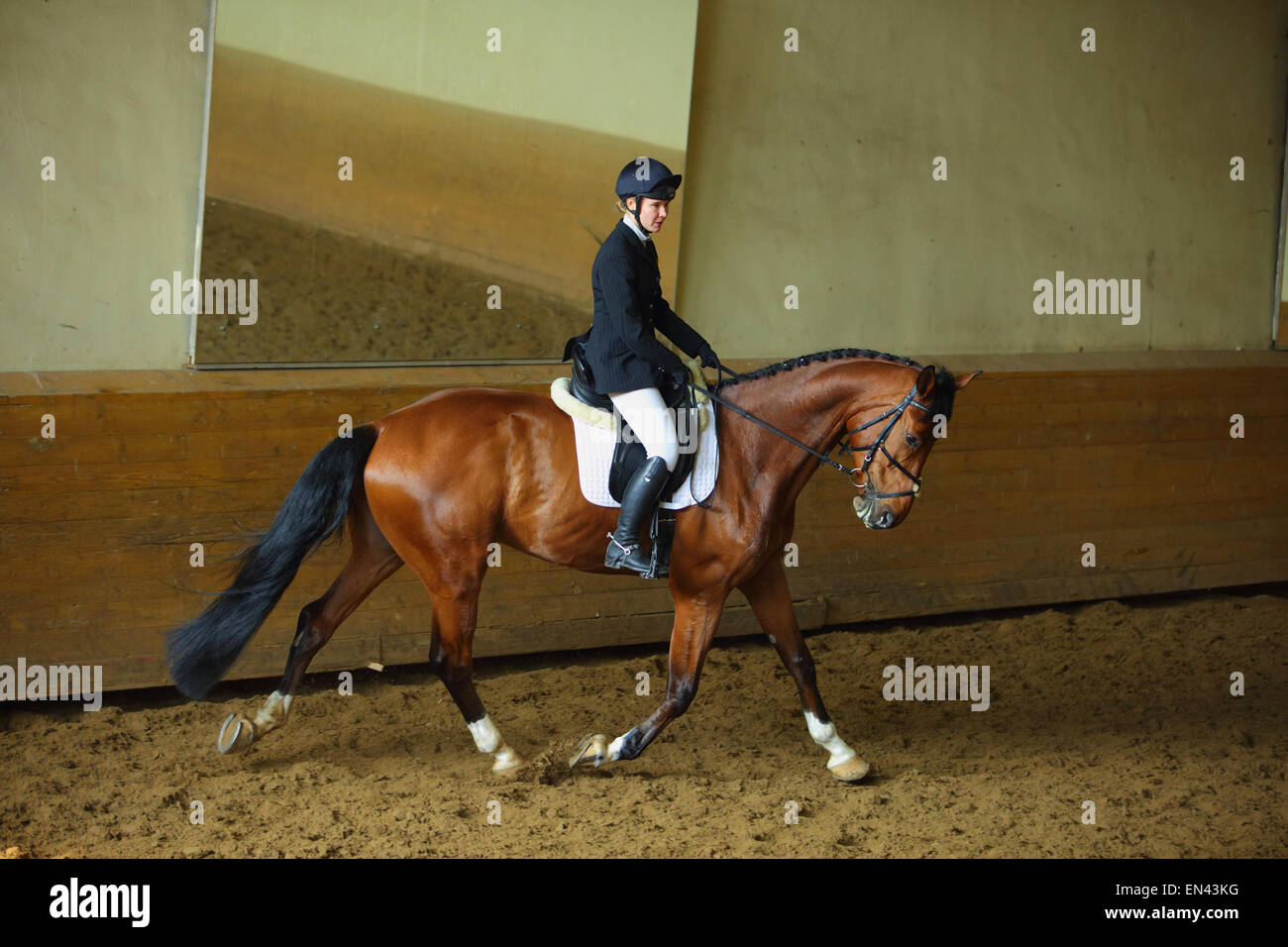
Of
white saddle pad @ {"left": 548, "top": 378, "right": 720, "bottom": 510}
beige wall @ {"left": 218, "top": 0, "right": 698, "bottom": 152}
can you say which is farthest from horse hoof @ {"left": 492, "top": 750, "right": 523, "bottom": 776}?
beige wall @ {"left": 218, "top": 0, "right": 698, "bottom": 152}

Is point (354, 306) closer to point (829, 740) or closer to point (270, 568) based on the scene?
point (270, 568)

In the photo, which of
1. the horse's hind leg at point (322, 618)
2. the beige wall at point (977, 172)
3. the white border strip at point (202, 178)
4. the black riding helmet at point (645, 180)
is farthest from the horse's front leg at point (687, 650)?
the white border strip at point (202, 178)

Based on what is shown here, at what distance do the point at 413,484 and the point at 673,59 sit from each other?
228cm

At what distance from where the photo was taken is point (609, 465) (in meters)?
3.81

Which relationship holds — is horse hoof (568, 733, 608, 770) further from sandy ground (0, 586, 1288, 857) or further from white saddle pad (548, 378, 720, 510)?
white saddle pad (548, 378, 720, 510)

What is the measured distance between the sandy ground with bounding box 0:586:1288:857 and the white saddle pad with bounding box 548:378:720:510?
98cm

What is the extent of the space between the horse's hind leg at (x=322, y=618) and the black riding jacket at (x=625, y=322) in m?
0.97

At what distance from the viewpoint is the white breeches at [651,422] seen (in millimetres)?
A: 3678

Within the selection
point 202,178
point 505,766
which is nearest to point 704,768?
point 505,766

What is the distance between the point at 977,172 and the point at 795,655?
9.80ft

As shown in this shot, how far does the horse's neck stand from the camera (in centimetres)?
379

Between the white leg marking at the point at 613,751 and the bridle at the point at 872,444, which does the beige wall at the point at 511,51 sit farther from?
the white leg marking at the point at 613,751

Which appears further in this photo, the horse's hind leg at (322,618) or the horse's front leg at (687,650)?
the horse's hind leg at (322,618)
